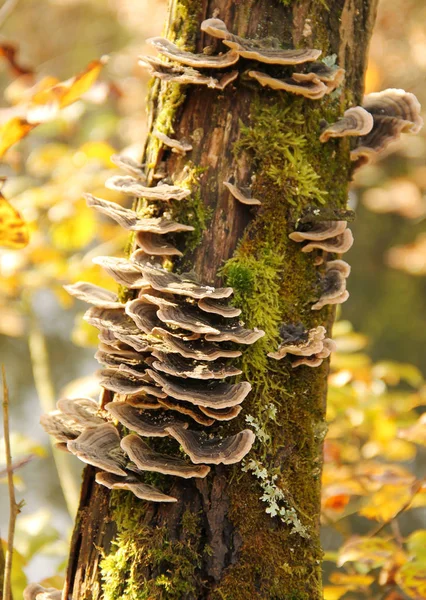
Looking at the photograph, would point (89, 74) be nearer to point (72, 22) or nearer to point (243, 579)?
point (243, 579)

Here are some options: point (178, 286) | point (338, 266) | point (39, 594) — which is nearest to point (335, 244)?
point (338, 266)

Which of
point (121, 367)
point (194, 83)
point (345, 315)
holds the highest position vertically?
point (345, 315)

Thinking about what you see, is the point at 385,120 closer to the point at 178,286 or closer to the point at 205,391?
the point at 178,286

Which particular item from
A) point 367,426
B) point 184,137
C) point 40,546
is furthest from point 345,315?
point 184,137

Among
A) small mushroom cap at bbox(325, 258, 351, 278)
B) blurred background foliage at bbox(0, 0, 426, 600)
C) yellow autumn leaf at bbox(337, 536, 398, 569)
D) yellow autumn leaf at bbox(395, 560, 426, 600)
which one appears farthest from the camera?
blurred background foliage at bbox(0, 0, 426, 600)

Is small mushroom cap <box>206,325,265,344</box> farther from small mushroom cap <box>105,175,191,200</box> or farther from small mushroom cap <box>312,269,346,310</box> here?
small mushroom cap <box>105,175,191,200</box>

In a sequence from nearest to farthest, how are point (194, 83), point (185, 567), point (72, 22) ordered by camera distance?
point (185, 567)
point (194, 83)
point (72, 22)

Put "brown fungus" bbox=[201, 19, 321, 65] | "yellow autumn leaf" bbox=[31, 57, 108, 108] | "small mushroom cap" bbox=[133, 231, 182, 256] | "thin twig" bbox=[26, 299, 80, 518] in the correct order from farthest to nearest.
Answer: "thin twig" bbox=[26, 299, 80, 518] → "yellow autumn leaf" bbox=[31, 57, 108, 108] → "small mushroom cap" bbox=[133, 231, 182, 256] → "brown fungus" bbox=[201, 19, 321, 65]

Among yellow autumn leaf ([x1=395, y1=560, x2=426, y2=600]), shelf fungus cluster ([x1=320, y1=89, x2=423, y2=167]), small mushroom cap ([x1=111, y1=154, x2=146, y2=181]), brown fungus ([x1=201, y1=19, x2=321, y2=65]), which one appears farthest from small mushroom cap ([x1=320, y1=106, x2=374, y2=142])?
yellow autumn leaf ([x1=395, y1=560, x2=426, y2=600])
